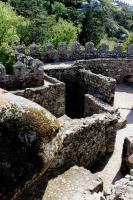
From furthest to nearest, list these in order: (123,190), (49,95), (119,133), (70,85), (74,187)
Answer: (70,85) → (49,95) → (119,133) → (74,187) → (123,190)

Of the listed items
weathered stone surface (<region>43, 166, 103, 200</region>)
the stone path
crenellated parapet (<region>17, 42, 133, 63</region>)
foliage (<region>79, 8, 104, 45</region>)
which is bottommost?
foliage (<region>79, 8, 104, 45</region>)

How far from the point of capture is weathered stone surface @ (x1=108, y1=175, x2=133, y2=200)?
900 cm

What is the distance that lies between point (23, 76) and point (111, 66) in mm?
7065

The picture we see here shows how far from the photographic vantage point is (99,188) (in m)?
12.1

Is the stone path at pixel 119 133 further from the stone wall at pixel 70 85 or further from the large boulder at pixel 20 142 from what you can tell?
the large boulder at pixel 20 142

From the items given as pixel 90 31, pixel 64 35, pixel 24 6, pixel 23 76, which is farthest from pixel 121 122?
pixel 24 6

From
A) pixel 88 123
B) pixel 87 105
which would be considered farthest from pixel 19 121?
pixel 87 105

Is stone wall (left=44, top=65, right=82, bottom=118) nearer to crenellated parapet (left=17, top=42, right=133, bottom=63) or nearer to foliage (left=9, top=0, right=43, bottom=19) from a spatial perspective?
crenellated parapet (left=17, top=42, right=133, bottom=63)

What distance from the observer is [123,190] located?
9266 millimetres

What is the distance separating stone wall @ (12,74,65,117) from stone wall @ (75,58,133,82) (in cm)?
436

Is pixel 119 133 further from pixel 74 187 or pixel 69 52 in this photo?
pixel 69 52

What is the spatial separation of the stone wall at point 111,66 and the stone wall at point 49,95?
436 cm

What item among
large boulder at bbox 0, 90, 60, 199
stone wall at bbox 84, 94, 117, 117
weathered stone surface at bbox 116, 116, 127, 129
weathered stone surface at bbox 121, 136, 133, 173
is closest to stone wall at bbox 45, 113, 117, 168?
weathered stone surface at bbox 121, 136, 133, 173

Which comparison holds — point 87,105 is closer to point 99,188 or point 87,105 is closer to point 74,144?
point 74,144
